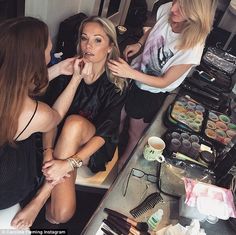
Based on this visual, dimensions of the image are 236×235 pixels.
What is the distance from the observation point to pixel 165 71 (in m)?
1.61

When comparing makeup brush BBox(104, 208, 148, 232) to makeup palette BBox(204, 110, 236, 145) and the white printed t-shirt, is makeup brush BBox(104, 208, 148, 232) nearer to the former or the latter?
makeup palette BBox(204, 110, 236, 145)

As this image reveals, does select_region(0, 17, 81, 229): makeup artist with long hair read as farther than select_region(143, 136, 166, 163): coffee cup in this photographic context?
No

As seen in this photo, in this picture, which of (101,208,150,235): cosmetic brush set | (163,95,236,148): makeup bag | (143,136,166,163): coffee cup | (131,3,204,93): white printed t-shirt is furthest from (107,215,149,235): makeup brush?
(131,3,204,93): white printed t-shirt

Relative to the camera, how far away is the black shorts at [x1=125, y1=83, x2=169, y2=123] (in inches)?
70.4

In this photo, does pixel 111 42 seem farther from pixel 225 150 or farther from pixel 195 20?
pixel 225 150

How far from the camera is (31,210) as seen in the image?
4.10 ft

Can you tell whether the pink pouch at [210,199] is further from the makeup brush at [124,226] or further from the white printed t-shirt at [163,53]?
the white printed t-shirt at [163,53]

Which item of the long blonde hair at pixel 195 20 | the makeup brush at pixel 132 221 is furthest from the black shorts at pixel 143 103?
the makeup brush at pixel 132 221

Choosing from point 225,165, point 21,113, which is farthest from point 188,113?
point 21,113

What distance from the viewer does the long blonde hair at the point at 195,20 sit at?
Answer: 1.37 m

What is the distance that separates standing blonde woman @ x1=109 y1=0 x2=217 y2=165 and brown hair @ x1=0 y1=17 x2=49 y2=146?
1.73 ft

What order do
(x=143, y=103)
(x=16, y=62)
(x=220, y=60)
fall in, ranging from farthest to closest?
1. (x=220, y=60)
2. (x=143, y=103)
3. (x=16, y=62)

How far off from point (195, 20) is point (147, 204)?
35.1 inches

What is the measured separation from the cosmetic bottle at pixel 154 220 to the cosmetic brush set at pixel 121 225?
0.07 ft
